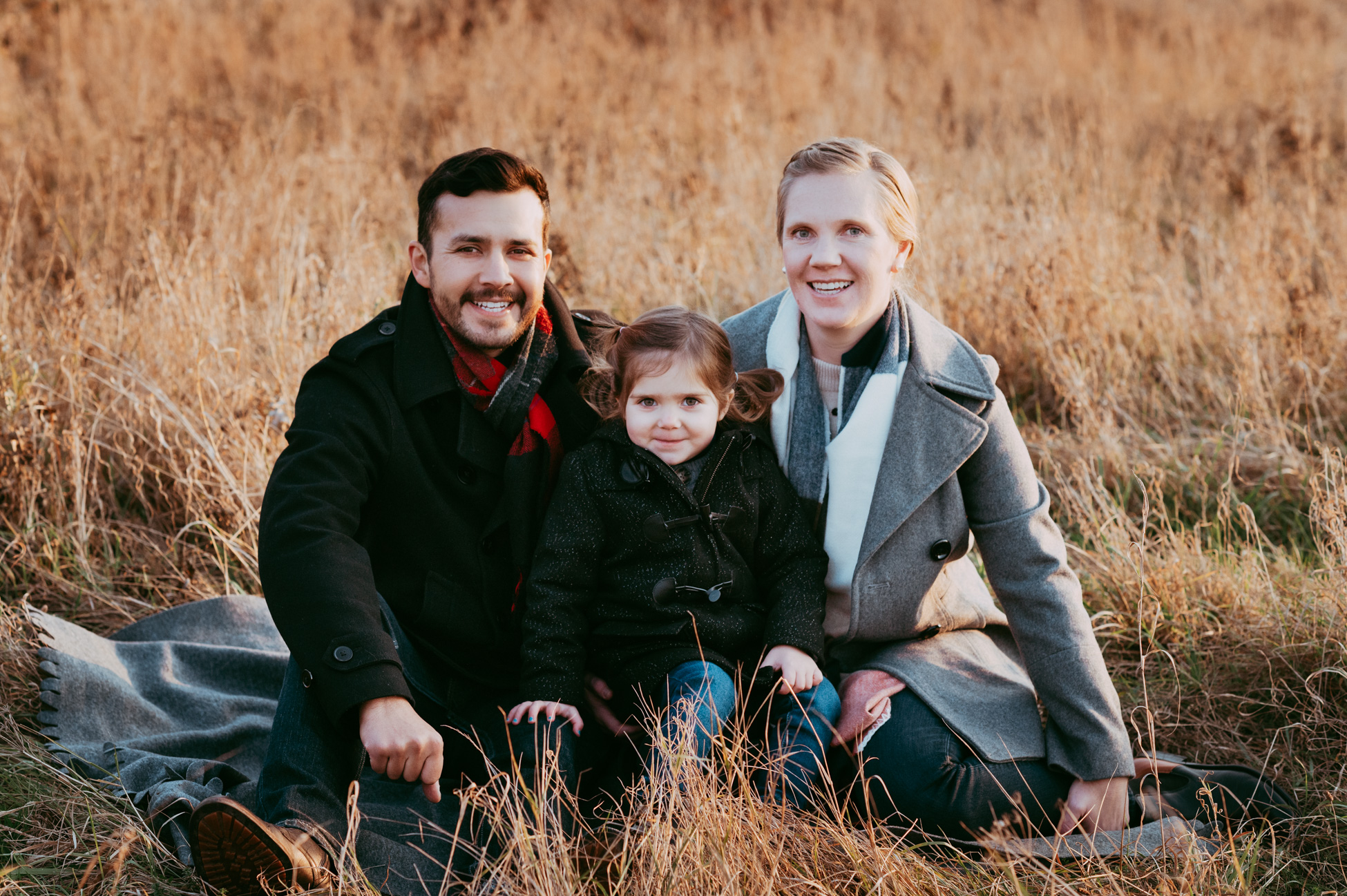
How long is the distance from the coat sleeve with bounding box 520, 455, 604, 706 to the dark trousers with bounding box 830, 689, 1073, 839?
0.68m

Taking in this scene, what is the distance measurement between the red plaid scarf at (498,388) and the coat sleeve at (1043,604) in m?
1.05

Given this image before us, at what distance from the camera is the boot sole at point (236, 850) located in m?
2.06

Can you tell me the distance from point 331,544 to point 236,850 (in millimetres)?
647

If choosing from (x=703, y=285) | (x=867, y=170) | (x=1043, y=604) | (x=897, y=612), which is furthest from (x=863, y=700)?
(x=703, y=285)

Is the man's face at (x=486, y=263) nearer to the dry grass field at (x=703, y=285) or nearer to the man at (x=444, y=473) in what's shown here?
the man at (x=444, y=473)

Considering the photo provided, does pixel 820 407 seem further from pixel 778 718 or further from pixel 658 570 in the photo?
pixel 778 718

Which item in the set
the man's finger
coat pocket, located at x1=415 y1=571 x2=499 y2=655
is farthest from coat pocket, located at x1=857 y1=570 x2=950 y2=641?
the man's finger

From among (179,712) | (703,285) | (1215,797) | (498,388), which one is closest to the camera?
(1215,797)

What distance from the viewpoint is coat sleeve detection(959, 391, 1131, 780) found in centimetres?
253

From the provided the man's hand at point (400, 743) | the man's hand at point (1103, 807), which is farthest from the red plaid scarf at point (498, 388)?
the man's hand at point (1103, 807)

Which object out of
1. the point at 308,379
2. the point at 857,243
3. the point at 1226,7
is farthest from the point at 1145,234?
the point at 1226,7

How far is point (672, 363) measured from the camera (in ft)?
8.50

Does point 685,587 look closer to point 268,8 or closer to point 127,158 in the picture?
point 127,158

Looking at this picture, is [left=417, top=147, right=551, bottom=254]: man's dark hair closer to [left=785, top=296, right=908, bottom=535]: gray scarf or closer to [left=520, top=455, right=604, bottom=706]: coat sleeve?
[left=520, top=455, right=604, bottom=706]: coat sleeve
